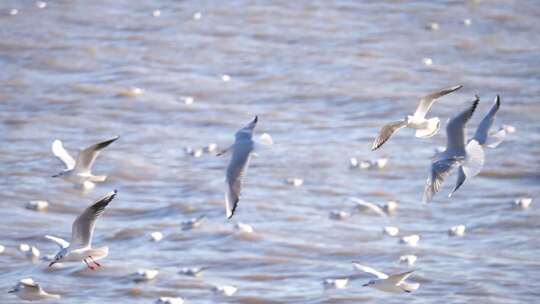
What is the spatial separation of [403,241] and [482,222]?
0.89m

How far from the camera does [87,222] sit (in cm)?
803

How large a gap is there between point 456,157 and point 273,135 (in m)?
5.43

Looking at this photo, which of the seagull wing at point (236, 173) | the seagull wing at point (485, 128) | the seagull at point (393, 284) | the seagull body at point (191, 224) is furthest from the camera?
the seagull body at point (191, 224)

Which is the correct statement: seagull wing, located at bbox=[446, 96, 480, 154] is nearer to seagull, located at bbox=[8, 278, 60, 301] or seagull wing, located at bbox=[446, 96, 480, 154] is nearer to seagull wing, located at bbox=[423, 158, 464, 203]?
seagull wing, located at bbox=[423, 158, 464, 203]

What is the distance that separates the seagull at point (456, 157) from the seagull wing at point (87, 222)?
200cm

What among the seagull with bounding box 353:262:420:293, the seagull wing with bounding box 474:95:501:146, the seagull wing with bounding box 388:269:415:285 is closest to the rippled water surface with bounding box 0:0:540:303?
the seagull with bounding box 353:262:420:293

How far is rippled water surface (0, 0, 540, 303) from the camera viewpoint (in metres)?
10.1

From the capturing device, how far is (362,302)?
30.6 ft

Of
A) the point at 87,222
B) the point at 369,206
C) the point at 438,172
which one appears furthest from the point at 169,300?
the point at 369,206

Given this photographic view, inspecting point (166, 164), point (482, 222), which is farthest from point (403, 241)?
point (166, 164)

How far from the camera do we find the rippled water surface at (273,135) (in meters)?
10.1

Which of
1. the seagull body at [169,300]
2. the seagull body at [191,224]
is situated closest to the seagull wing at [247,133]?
the seagull body at [169,300]

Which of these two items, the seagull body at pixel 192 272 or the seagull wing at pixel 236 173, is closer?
the seagull wing at pixel 236 173

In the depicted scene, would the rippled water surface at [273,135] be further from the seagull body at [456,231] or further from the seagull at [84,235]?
the seagull at [84,235]
